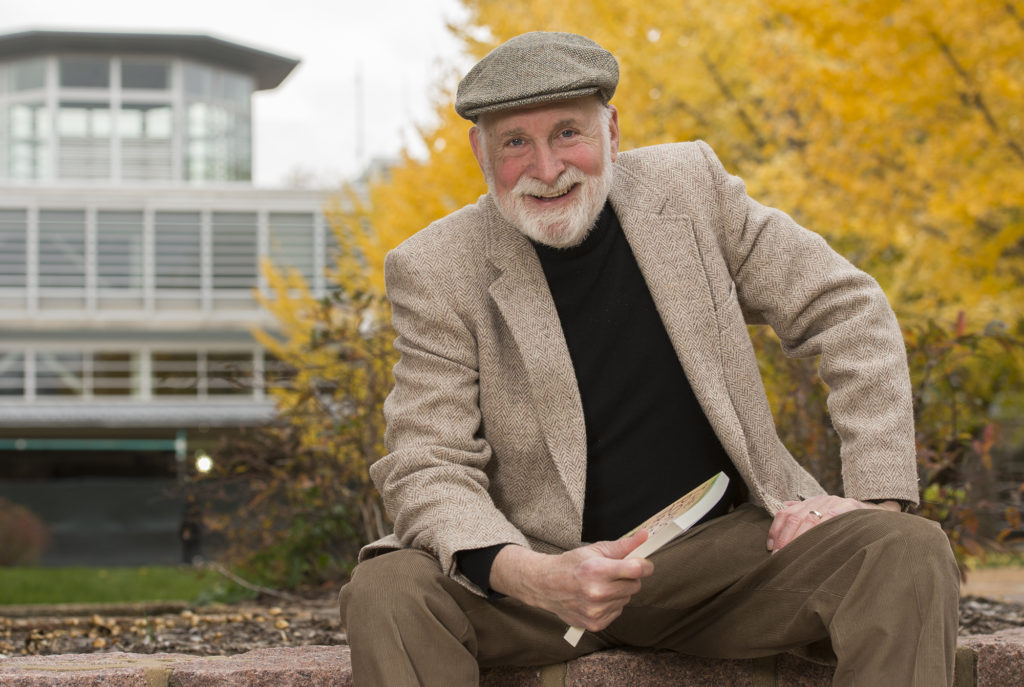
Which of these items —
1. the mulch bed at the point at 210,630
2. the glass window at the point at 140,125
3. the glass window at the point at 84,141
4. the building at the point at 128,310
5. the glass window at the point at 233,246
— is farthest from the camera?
the glass window at the point at 140,125

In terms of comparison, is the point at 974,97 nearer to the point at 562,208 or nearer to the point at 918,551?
the point at 562,208

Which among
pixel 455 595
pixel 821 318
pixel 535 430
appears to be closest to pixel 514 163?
pixel 535 430

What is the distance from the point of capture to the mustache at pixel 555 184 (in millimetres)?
2387

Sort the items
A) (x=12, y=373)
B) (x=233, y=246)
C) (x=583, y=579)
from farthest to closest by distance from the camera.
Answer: (x=233, y=246), (x=12, y=373), (x=583, y=579)

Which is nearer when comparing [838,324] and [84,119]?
[838,324]

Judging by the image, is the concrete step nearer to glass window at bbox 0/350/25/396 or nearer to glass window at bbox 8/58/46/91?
glass window at bbox 0/350/25/396

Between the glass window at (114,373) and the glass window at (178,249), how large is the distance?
7.17 feet

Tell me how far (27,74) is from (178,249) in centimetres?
1259

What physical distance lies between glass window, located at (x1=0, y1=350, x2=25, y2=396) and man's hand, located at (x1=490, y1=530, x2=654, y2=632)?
29.9m

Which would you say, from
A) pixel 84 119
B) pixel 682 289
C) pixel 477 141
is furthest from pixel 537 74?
pixel 84 119

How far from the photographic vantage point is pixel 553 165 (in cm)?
238

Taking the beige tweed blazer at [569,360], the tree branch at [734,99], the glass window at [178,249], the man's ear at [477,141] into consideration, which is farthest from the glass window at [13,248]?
the beige tweed blazer at [569,360]

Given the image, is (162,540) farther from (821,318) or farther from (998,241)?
(821,318)

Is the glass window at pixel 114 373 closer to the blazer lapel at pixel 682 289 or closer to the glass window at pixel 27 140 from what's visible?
the glass window at pixel 27 140
